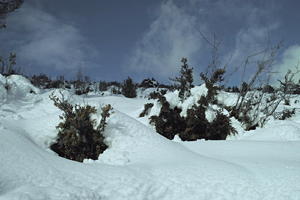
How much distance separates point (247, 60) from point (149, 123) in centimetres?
385

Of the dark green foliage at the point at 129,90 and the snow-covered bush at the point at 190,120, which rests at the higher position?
the dark green foliage at the point at 129,90

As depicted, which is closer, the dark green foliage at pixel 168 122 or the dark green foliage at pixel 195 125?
the dark green foliage at pixel 195 125

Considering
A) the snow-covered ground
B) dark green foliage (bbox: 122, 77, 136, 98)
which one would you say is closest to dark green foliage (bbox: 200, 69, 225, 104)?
the snow-covered ground

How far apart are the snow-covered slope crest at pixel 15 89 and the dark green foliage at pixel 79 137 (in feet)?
15.1

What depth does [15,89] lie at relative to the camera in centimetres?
814

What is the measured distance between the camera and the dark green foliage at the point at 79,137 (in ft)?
12.1

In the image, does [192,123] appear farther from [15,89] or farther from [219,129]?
[15,89]

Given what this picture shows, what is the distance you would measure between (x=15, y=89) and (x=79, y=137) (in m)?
5.63

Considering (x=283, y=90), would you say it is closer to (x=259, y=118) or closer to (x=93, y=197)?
(x=259, y=118)

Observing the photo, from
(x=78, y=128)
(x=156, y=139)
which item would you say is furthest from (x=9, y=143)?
(x=156, y=139)

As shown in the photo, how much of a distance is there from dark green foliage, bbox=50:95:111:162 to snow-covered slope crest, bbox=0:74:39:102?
4604 millimetres

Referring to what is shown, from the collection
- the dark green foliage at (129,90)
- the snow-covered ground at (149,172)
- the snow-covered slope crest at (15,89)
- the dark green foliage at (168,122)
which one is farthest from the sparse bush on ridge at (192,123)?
the dark green foliage at (129,90)

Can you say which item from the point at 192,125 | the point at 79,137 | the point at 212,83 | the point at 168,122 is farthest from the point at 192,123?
the point at 79,137

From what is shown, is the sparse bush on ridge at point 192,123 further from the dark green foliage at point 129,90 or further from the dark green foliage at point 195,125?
the dark green foliage at point 129,90
